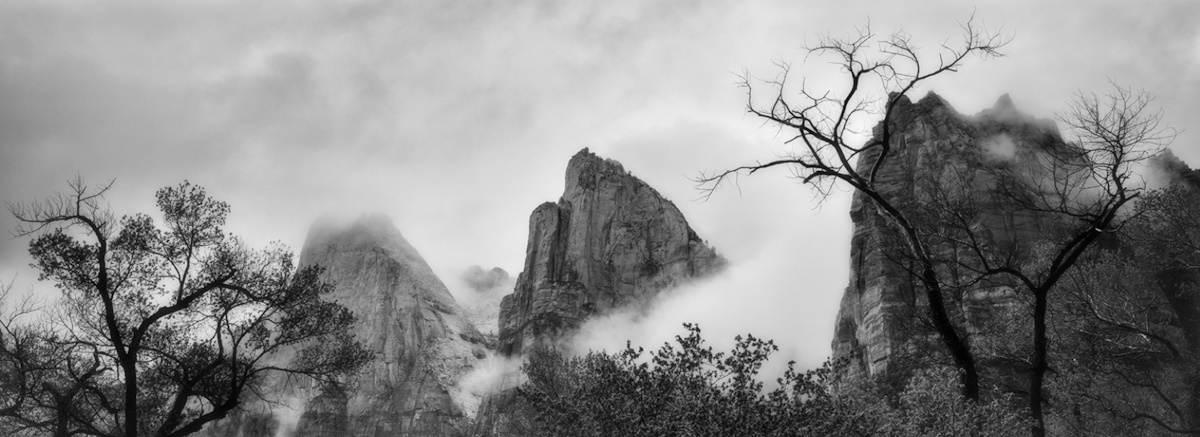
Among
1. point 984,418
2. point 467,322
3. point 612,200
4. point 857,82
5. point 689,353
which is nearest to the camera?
point 857,82

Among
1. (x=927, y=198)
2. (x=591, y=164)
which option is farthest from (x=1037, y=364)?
(x=591, y=164)

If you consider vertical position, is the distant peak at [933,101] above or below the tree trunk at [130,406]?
above

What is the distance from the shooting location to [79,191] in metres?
20.3

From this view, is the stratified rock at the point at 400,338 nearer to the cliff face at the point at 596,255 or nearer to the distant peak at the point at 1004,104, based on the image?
the cliff face at the point at 596,255

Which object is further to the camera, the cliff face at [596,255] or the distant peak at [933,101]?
the cliff face at [596,255]

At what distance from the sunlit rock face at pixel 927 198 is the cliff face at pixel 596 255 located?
4374 cm

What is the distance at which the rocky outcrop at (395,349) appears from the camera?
494 feet

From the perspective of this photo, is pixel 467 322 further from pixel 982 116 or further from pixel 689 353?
pixel 689 353

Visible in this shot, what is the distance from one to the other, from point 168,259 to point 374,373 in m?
142

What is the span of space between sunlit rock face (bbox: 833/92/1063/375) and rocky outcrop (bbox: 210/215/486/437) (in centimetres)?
6840

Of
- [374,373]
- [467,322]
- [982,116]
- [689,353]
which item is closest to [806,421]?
[689,353]

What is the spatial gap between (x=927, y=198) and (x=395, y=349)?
9823 cm

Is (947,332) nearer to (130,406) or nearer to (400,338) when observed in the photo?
(130,406)

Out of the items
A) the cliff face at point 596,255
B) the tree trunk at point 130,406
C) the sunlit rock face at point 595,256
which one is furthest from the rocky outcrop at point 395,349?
the tree trunk at point 130,406
